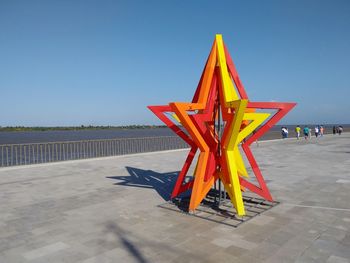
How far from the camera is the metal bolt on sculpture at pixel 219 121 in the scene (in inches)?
293

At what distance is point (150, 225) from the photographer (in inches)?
268

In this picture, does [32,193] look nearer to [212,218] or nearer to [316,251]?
[212,218]

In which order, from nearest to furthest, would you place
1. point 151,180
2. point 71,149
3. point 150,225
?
point 150,225 < point 151,180 < point 71,149

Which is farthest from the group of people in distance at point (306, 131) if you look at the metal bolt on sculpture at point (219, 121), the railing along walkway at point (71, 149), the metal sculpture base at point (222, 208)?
the metal bolt on sculpture at point (219, 121)

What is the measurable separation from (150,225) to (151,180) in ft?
17.0

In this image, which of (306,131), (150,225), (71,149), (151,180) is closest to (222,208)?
(150,225)

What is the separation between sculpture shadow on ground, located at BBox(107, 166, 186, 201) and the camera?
10426 millimetres

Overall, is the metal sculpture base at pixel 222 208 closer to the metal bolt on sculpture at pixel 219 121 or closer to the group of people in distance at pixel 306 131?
the metal bolt on sculpture at pixel 219 121

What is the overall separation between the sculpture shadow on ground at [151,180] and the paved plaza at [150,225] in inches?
1.4

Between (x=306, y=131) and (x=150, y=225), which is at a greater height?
(x=306, y=131)

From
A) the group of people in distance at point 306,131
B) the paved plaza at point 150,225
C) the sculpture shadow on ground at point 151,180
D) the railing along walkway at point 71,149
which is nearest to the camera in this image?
the paved plaza at point 150,225

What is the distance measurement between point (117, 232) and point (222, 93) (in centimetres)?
398

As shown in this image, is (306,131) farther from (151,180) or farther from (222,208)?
(222,208)

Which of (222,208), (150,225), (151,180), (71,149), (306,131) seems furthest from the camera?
(306,131)
